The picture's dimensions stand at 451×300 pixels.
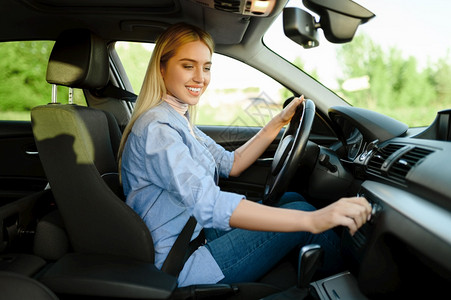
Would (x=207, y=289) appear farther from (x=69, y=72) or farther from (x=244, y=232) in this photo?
(x=69, y=72)

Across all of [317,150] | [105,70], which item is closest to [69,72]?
[105,70]

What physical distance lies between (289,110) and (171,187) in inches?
32.1

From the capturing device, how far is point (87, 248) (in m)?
1.28

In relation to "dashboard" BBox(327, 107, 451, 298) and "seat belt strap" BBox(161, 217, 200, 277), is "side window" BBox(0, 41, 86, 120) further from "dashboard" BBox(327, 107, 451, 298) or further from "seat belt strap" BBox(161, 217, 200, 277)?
"dashboard" BBox(327, 107, 451, 298)

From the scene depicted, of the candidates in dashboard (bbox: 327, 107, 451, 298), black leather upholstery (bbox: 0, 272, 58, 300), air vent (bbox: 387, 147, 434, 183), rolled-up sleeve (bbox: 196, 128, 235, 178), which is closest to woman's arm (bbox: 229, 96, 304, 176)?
rolled-up sleeve (bbox: 196, 128, 235, 178)

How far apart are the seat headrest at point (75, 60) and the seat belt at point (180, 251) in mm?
693

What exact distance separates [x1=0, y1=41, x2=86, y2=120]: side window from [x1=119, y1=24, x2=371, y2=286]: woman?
1675mm

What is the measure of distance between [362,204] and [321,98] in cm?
115

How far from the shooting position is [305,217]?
1.06m

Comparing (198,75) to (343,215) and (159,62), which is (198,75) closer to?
(159,62)

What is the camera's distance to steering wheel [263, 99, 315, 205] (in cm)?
136

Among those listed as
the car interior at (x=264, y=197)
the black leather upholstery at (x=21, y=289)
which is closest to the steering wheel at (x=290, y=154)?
the car interior at (x=264, y=197)

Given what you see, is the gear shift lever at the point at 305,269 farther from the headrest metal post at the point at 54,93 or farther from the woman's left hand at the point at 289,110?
the headrest metal post at the point at 54,93

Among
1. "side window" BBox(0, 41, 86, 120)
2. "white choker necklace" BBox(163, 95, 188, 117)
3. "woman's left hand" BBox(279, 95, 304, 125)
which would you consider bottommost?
"side window" BBox(0, 41, 86, 120)
